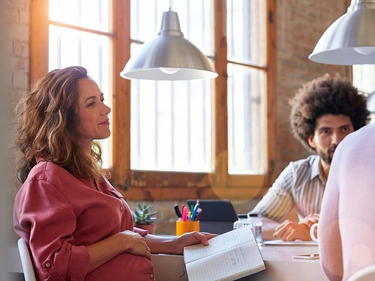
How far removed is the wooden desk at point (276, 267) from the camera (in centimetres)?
183

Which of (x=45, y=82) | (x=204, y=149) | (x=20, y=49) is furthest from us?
(x=204, y=149)

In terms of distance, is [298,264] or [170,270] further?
[170,270]

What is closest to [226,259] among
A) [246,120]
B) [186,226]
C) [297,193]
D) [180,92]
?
[186,226]

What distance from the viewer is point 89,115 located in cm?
214

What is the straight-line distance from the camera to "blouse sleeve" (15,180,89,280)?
1762mm

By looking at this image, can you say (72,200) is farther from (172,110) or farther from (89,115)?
(172,110)

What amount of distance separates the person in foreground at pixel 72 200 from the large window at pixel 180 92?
5.05 feet

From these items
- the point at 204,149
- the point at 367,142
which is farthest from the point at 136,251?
the point at 204,149

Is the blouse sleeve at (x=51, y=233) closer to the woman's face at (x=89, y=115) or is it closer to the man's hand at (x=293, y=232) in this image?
the woman's face at (x=89, y=115)

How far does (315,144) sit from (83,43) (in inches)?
65.8

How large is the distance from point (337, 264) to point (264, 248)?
961 millimetres

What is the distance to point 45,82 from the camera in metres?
2.12

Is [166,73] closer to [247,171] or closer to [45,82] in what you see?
[45,82]

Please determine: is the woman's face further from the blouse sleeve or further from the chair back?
the chair back
